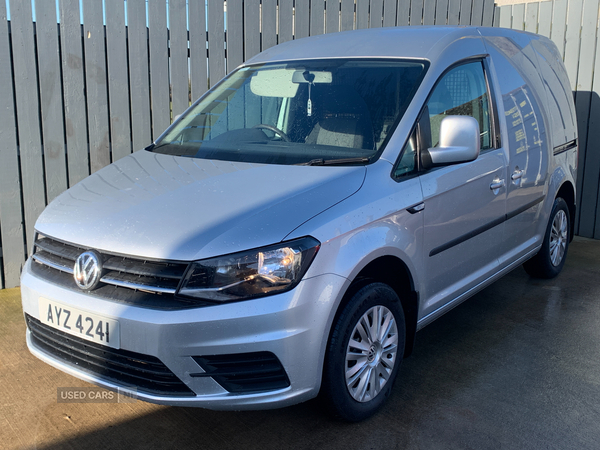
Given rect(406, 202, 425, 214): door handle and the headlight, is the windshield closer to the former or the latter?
rect(406, 202, 425, 214): door handle

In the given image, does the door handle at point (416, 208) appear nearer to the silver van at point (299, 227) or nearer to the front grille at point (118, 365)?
the silver van at point (299, 227)

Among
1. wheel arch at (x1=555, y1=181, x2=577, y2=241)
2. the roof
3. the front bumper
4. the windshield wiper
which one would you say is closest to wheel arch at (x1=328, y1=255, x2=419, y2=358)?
the front bumper

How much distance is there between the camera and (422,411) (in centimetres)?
294

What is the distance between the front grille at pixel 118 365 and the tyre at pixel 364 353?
0.64 meters

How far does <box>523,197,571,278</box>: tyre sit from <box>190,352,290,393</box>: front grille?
10.5ft

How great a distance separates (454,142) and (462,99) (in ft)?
1.99

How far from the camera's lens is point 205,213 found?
2465 mm

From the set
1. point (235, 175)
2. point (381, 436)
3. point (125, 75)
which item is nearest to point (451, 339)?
point (381, 436)

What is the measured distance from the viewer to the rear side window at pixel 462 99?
320 centimetres

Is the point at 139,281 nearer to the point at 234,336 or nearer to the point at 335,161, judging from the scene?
the point at 234,336

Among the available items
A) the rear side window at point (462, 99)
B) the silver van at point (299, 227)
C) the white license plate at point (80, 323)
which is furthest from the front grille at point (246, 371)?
the rear side window at point (462, 99)

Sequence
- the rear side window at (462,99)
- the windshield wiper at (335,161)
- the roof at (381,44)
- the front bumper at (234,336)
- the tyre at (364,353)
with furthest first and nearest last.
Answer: the roof at (381,44)
the rear side window at (462,99)
the windshield wiper at (335,161)
the tyre at (364,353)
the front bumper at (234,336)

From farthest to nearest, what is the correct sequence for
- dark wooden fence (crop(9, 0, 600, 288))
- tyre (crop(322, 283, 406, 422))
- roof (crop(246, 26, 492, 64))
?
dark wooden fence (crop(9, 0, 600, 288)), roof (crop(246, 26, 492, 64)), tyre (crop(322, 283, 406, 422))

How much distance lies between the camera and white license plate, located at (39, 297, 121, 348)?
2334mm
